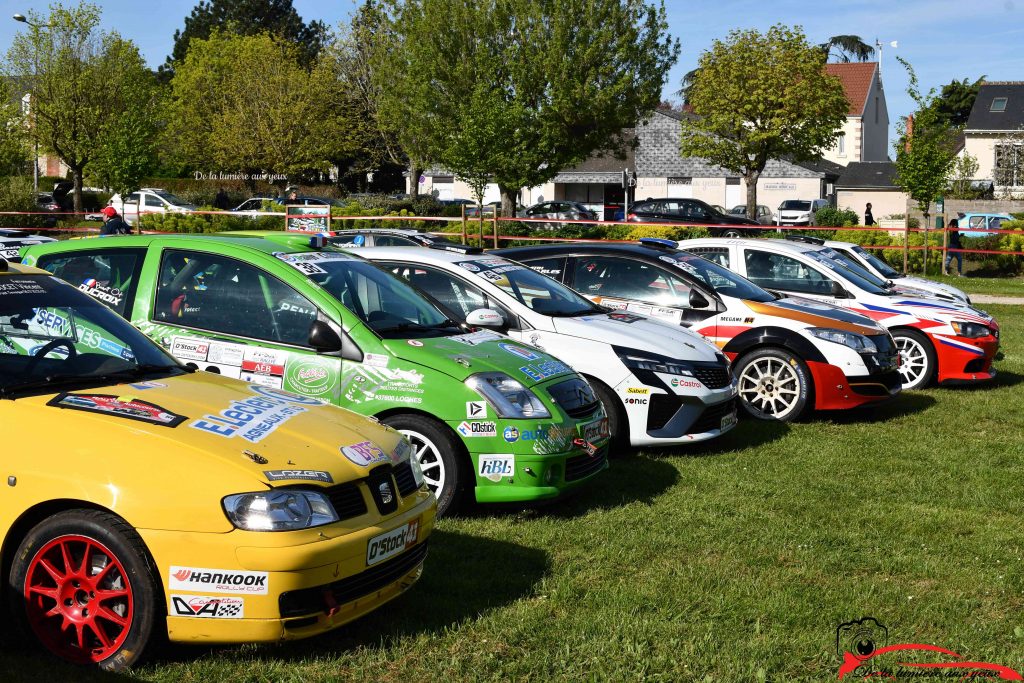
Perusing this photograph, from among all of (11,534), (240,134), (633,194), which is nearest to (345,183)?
(240,134)

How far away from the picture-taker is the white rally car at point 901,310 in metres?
11.4

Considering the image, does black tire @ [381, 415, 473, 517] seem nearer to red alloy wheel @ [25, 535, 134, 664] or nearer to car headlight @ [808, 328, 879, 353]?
red alloy wheel @ [25, 535, 134, 664]

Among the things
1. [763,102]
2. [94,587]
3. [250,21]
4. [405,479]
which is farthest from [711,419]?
[250,21]

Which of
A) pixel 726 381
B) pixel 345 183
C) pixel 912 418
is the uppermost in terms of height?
pixel 345 183

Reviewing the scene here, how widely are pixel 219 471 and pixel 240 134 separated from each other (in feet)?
165

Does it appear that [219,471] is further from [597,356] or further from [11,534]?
[597,356]

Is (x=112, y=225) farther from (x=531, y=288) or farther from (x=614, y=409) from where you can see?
(x=614, y=409)

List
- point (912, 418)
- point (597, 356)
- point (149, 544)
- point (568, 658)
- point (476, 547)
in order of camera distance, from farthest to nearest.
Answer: point (912, 418), point (597, 356), point (476, 547), point (568, 658), point (149, 544)

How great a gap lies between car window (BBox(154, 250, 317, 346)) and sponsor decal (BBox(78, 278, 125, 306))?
1.06ft

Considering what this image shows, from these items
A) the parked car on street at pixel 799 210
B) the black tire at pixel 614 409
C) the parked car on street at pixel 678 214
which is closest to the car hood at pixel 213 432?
the black tire at pixel 614 409

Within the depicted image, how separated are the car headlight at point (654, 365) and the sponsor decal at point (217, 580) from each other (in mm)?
4265

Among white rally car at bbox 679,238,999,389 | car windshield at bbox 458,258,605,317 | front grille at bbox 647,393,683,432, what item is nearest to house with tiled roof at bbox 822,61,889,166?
white rally car at bbox 679,238,999,389

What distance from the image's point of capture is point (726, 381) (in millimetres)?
8219

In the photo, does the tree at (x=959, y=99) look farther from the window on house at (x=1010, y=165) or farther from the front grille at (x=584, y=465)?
the front grille at (x=584, y=465)
